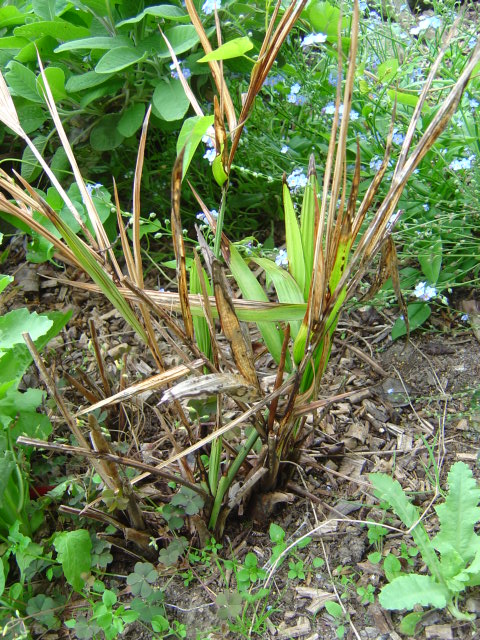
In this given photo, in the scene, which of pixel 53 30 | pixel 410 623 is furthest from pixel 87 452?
pixel 53 30

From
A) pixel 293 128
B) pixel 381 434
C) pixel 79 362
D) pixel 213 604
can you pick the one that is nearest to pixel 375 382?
pixel 381 434

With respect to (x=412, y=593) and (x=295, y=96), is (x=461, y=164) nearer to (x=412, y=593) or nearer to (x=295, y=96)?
(x=295, y=96)

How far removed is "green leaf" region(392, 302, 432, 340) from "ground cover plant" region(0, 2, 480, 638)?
444 millimetres

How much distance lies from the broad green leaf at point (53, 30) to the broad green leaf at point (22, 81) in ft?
0.33

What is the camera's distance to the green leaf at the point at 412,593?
3.64 ft

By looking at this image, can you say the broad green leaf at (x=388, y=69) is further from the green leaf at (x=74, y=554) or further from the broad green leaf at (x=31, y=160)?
the green leaf at (x=74, y=554)

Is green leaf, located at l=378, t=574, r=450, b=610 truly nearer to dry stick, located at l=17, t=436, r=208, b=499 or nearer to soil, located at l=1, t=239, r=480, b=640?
soil, located at l=1, t=239, r=480, b=640

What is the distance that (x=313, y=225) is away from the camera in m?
1.29

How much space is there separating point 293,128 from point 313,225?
1.12 metres

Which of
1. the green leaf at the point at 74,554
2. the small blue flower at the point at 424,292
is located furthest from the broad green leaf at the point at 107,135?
the green leaf at the point at 74,554

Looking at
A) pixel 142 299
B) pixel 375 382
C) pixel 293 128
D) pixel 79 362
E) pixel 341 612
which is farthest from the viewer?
pixel 293 128

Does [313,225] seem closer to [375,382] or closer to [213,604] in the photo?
[375,382]

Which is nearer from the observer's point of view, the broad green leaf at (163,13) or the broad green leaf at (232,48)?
the broad green leaf at (232,48)

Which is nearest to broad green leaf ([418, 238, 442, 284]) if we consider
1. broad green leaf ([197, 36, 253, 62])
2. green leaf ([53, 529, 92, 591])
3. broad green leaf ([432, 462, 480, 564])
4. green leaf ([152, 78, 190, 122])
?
broad green leaf ([432, 462, 480, 564])
